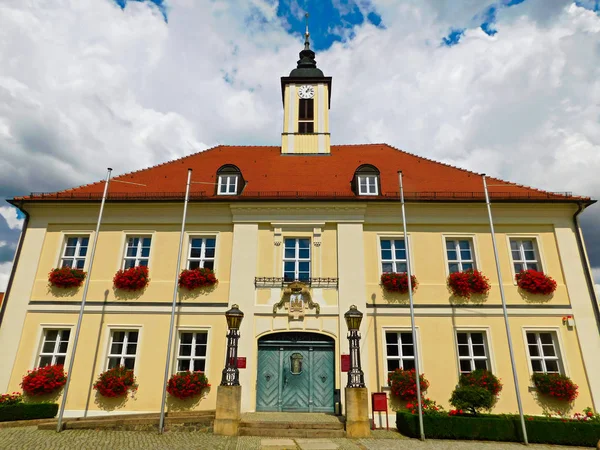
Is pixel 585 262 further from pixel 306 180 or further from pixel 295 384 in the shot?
pixel 295 384

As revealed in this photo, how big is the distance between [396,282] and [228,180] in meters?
7.31

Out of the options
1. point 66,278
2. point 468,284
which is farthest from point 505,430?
point 66,278

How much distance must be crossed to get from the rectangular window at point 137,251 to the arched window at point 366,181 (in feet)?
26.5

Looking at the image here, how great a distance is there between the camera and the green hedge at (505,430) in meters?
9.97

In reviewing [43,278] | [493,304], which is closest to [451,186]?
[493,304]

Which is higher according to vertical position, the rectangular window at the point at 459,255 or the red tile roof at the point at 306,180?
the red tile roof at the point at 306,180

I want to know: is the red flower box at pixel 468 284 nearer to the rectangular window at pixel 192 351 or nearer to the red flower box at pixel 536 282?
the red flower box at pixel 536 282

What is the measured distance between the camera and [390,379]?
1186 centimetres

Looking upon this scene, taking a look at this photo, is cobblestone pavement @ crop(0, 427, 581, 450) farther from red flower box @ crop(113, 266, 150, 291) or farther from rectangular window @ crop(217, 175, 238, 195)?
rectangular window @ crop(217, 175, 238, 195)

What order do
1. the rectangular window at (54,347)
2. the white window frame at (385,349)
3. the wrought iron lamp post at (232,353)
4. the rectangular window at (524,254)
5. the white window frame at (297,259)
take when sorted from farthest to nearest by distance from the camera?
the rectangular window at (524,254), the white window frame at (297,259), the rectangular window at (54,347), the white window frame at (385,349), the wrought iron lamp post at (232,353)

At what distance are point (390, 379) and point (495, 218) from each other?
275 inches

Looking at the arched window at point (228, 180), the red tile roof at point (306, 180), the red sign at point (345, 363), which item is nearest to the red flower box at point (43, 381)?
the red tile roof at point (306, 180)

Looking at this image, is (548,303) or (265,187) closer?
(548,303)

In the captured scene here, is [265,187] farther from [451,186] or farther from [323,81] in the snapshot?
[323,81]
